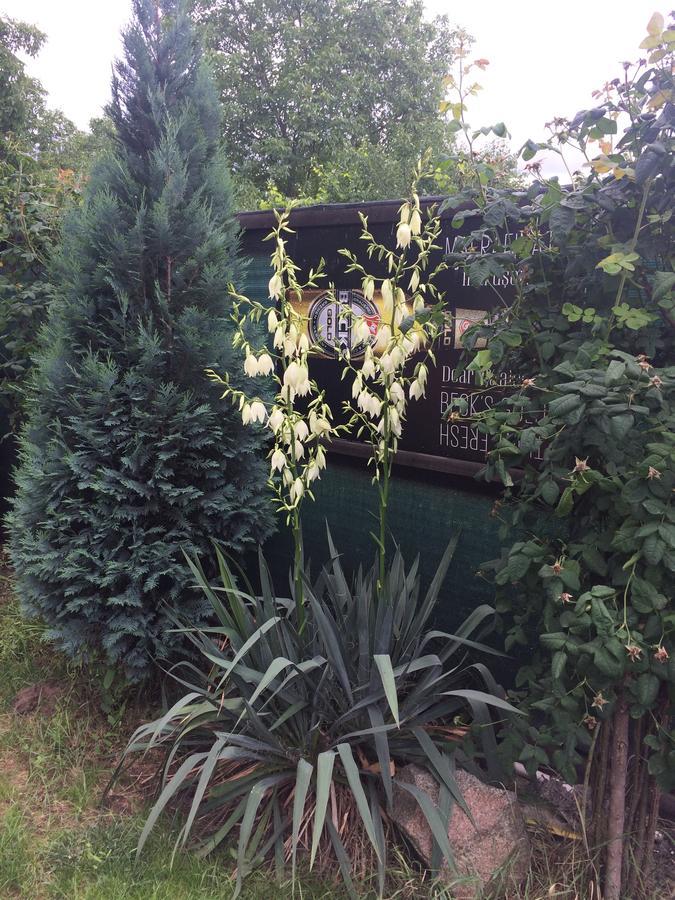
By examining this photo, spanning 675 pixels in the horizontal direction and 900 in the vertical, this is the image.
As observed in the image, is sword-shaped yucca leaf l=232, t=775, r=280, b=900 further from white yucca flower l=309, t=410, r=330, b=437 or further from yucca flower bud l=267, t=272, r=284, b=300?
yucca flower bud l=267, t=272, r=284, b=300

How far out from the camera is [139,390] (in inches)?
123

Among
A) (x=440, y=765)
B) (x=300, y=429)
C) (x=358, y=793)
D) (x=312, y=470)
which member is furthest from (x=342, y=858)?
(x=300, y=429)

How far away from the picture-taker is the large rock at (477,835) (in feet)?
7.69

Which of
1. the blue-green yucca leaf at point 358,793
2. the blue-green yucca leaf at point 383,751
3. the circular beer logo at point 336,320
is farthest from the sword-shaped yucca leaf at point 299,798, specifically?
the circular beer logo at point 336,320

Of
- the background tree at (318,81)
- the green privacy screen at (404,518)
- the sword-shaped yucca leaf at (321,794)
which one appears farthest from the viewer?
the background tree at (318,81)

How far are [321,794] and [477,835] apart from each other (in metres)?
0.58

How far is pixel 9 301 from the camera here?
184 inches

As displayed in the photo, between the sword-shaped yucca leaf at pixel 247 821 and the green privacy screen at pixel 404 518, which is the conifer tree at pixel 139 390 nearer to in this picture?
the green privacy screen at pixel 404 518

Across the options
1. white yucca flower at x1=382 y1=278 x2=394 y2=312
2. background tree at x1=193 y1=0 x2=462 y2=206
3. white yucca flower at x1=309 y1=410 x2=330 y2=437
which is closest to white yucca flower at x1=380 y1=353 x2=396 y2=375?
white yucca flower at x1=382 y1=278 x2=394 y2=312

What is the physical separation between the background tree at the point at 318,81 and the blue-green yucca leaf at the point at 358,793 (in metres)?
21.7

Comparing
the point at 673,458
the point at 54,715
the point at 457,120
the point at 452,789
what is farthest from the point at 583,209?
the point at 54,715

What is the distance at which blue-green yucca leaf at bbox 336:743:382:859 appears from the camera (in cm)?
225

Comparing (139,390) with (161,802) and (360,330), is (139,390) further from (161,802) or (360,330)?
(161,802)

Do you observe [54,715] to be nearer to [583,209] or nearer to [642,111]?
[583,209]
